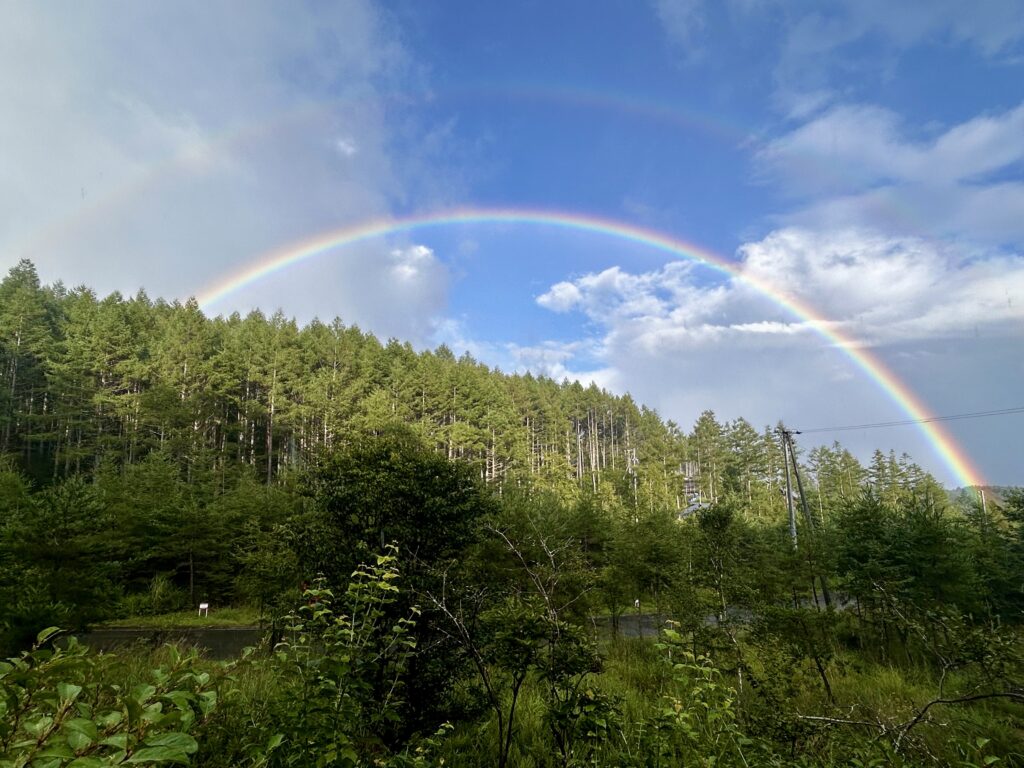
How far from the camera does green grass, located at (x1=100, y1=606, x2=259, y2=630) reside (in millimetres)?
20812

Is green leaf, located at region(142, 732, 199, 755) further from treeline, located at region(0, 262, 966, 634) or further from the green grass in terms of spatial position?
the green grass

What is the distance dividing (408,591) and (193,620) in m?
24.4

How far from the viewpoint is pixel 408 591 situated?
12.4 feet

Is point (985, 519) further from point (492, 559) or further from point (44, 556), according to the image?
point (44, 556)

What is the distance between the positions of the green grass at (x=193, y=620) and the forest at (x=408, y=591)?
603mm

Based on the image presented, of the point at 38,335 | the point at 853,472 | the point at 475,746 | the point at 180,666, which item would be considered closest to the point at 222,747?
the point at 180,666

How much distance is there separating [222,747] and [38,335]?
59.3 m

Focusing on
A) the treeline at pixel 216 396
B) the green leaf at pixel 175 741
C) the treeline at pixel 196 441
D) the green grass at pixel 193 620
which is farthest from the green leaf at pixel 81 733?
the treeline at pixel 216 396

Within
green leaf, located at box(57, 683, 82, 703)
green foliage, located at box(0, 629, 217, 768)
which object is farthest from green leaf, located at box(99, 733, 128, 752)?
green leaf, located at box(57, 683, 82, 703)

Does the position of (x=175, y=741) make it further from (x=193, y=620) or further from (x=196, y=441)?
(x=196, y=441)

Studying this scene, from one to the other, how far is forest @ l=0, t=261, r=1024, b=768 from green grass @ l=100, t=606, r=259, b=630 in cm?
60

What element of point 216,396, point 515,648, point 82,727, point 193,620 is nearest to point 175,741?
point 82,727

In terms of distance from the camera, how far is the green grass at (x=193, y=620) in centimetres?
2081

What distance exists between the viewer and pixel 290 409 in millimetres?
46219
